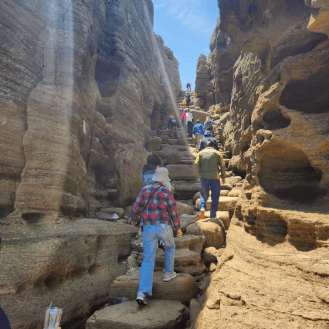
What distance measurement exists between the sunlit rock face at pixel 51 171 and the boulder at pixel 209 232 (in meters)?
1.63

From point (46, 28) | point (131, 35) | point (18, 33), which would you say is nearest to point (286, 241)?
point (18, 33)

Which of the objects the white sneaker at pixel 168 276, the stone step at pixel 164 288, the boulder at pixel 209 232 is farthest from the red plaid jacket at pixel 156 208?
the boulder at pixel 209 232

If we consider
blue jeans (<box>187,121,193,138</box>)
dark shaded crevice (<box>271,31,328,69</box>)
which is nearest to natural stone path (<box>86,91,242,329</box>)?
dark shaded crevice (<box>271,31,328,69</box>)

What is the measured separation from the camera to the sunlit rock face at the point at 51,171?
401 centimetres

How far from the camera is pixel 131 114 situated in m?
12.6

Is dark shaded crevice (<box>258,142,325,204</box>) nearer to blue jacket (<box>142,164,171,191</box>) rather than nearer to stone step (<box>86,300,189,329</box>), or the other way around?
blue jacket (<box>142,164,171,191</box>)

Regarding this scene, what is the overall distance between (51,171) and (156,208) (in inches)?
122

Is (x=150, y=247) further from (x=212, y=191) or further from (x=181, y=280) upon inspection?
(x=212, y=191)

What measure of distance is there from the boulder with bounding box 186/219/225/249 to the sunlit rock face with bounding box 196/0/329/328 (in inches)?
12.6

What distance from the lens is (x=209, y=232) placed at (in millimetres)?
5133

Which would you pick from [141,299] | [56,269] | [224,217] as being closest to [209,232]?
[224,217]

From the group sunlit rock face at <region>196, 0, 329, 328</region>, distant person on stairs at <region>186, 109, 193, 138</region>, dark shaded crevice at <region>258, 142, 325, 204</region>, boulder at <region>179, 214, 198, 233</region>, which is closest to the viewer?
sunlit rock face at <region>196, 0, 329, 328</region>

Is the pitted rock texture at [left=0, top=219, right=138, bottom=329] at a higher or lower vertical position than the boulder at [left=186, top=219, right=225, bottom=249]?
lower

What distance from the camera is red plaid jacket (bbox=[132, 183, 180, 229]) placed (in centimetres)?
363
